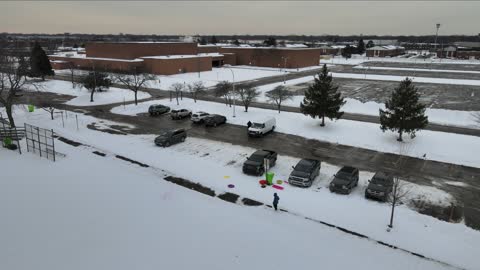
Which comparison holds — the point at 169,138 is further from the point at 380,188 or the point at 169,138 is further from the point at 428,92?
the point at 428,92

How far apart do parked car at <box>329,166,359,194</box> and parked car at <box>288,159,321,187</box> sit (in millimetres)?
1363

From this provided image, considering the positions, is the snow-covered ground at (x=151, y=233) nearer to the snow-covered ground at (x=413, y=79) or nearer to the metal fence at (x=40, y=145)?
the metal fence at (x=40, y=145)

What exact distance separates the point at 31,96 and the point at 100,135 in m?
27.1

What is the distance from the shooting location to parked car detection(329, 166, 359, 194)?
63.4 ft

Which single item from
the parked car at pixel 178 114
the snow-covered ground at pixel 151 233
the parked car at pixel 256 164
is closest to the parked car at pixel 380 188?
the snow-covered ground at pixel 151 233

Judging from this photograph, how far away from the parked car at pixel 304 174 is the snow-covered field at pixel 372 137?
8.65 metres

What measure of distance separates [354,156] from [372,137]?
5299 millimetres

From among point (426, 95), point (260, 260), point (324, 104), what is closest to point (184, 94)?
point (324, 104)

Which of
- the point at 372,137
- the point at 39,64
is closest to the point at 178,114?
the point at 372,137

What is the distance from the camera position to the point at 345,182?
64.1 feet

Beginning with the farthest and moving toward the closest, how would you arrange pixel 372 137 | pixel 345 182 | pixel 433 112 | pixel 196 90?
pixel 196 90 → pixel 433 112 → pixel 372 137 → pixel 345 182

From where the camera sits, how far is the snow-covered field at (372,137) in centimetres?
2647

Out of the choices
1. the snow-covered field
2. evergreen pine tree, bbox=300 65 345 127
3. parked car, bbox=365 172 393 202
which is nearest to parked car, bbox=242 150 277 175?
parked car, bbox=365 172 393 202

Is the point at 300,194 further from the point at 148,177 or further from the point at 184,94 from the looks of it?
the point at 184,94
